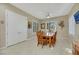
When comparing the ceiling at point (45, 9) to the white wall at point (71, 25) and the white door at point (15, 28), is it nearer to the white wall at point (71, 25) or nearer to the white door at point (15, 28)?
the white wall at point (71, 25)

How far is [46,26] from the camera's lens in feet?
11.4

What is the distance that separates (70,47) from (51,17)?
988 mm

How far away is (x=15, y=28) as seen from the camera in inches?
142

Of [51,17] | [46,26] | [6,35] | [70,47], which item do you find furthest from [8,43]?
[70,47]

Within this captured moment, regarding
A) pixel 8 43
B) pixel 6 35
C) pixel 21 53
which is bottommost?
pixel 21 53

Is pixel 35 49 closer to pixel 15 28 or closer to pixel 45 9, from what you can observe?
pixel 15 28

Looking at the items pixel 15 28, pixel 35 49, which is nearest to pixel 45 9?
pixel 15 28

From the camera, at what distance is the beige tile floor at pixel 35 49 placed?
10.8 feet

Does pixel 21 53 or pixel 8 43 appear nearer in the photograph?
pixel 21 53

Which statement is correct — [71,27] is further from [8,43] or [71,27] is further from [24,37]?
[8,43]

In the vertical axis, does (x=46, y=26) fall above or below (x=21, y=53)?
above

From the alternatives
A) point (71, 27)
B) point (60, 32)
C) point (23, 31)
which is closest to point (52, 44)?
point (60, 32)

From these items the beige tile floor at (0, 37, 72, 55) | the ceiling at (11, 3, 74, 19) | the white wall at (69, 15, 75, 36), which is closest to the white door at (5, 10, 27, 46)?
the beige tile floor at (0, 37, 72, 55)

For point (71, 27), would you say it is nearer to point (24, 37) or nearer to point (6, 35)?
point (24, 37)
